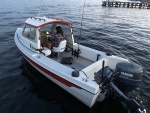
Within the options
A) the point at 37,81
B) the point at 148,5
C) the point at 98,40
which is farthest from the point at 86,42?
the point at 148,5

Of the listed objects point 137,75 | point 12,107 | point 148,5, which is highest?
point 148,5

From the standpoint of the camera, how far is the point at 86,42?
15102mm

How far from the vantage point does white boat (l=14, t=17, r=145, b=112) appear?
5.92 metres

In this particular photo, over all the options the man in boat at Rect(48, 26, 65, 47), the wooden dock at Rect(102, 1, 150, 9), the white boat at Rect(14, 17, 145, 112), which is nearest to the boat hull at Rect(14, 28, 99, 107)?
the white boat at Rect(14, 17, 145, 112)

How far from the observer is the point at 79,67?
8.88m

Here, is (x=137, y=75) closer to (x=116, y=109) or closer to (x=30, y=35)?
(x=116, y=109)

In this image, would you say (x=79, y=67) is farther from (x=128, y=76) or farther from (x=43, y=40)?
(x=128, y=76)

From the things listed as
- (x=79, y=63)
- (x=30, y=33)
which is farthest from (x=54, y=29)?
(x=79, y=63)

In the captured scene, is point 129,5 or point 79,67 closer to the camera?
point 79,67

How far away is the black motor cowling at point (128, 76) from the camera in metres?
5.85

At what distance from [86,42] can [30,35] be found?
7061mm

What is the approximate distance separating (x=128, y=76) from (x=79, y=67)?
344cm

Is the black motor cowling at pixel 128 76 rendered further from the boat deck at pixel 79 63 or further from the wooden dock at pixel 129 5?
the wooden dock at pixel 129 5

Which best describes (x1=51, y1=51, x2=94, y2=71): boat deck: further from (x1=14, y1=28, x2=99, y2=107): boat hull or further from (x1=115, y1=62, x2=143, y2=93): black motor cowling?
(x1=115, y1=62, x2=143, y2=93): black motor cowling
